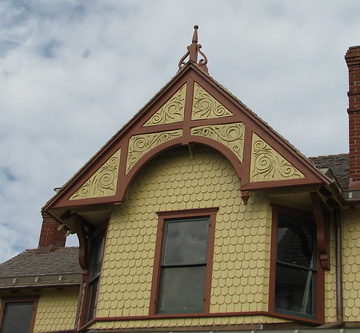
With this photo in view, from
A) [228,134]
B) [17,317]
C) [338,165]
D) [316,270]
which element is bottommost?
[17,317]

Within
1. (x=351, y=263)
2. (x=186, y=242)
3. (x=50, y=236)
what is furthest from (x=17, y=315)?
(x=351, y=263)

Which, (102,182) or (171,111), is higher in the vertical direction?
(171,111)

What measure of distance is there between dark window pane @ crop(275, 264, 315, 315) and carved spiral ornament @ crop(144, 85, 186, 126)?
12.4 ft

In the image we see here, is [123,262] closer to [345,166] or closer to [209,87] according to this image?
[209,87]

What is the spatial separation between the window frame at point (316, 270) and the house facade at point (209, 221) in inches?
0.9

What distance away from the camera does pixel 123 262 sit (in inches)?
610

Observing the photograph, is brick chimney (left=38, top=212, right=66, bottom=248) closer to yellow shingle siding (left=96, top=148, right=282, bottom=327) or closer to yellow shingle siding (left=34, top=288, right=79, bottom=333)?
yellow shingle siding (left=34, top=288, right=79, bottom=333)

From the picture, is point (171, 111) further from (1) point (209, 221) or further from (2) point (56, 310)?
(2) point (56, 310)

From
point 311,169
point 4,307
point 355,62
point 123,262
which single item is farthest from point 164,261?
point 4,307

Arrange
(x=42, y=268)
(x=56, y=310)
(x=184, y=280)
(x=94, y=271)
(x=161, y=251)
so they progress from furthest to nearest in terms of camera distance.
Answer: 1. (x=42, y=268)
2. (x=56, y=310)
3. (x=94, y=271)
4. (x=161, y=251)
5. (x=184, y=280)

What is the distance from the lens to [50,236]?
979 inches

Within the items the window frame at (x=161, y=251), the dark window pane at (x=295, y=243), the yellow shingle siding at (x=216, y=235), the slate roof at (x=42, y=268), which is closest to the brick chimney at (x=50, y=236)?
the slate roof at (x=42, y=268)

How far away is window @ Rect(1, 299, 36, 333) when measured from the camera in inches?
797

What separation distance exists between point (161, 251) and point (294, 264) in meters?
2.58
